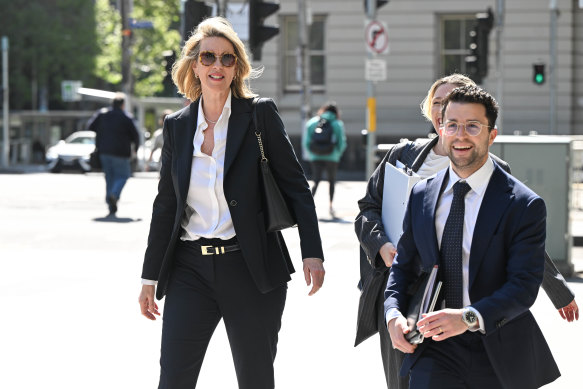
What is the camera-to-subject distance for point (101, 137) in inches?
660

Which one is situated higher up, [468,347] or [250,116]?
[250,116]

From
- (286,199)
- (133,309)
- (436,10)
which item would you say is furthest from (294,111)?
(286,199)

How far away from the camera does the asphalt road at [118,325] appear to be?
22.5ft

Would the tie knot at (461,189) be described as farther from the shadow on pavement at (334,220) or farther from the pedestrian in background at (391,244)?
the shadow on pavement at (334,220)

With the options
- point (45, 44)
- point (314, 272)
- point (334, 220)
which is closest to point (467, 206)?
point (314, 272)

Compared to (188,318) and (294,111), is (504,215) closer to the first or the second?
(188,318)

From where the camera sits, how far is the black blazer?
448 centimetres

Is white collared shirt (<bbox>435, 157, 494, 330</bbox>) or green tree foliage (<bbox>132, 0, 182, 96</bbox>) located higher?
green tree foliage (<bbox>132, 0, 182, 96</bbox>)

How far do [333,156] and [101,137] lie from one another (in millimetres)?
3643

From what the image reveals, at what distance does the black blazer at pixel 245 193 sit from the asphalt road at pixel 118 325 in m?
2.15

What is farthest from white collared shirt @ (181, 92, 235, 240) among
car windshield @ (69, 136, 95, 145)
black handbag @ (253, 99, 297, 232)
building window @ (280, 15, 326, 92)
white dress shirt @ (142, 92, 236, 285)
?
car windshield @ (69, 136, 95, 145)

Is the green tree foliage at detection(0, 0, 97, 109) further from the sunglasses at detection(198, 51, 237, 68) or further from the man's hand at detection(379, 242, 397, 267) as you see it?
the man's hand at detection(379, 242, 397, 267)

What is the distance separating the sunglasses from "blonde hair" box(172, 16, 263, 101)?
0.05 m

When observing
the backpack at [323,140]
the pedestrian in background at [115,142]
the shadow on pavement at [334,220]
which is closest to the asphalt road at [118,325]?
the shadow on pavement at [334,220]
